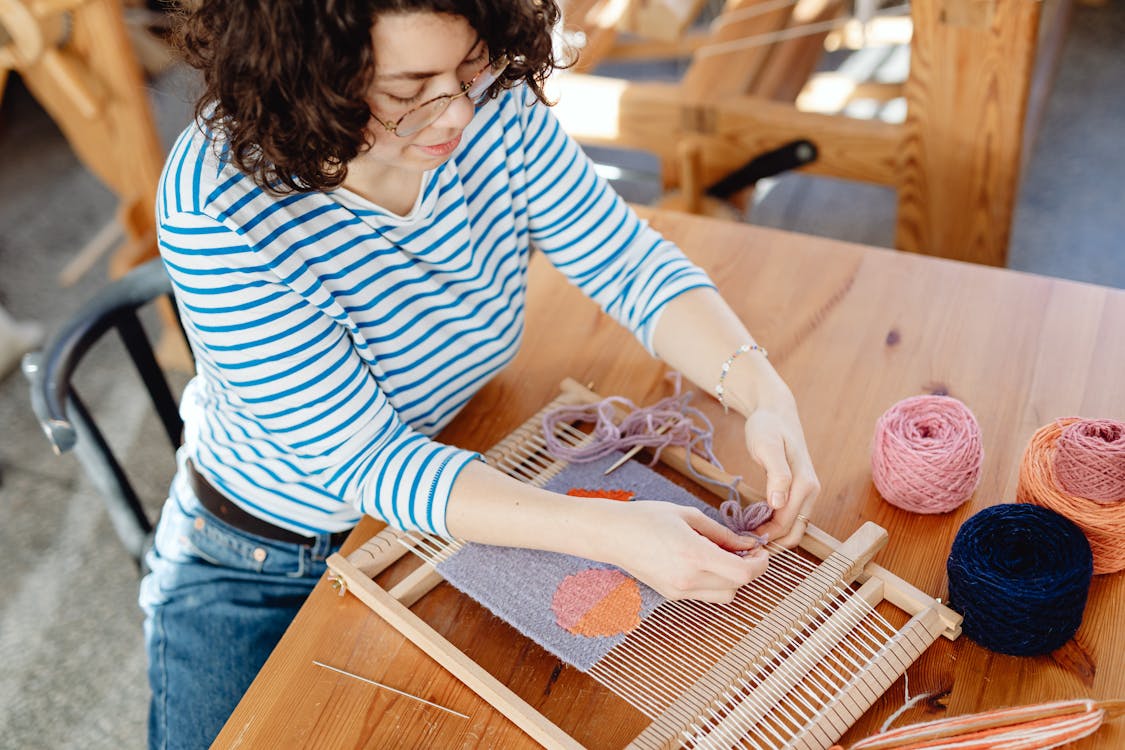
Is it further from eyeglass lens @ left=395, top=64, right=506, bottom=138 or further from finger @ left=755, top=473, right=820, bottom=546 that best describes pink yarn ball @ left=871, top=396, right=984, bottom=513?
eyeglass lens @ left=395, top=64, right=506, bottom=138

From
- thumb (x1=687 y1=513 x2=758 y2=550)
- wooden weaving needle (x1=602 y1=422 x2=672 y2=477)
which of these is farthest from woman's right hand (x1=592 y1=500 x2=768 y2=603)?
wooden weaving needle (x1=602 y1=422 x2=672 y2=477)

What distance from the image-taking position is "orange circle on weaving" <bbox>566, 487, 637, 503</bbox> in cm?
107

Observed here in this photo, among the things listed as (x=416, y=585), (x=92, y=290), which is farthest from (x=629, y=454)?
(x=92, y=290)

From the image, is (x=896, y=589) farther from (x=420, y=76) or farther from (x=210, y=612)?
(x=210, y=612)

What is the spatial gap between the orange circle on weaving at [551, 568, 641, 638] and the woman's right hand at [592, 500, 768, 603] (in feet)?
0.08

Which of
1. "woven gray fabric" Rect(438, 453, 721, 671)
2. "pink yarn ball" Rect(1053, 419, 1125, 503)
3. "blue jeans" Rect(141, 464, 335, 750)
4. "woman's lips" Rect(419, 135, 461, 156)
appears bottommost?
"blue jeans" Rect(141, 464, 335, 750)

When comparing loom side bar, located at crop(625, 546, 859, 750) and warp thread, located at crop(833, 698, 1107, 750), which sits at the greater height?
loom side bar, located at crop(625, 546, 859, 750)

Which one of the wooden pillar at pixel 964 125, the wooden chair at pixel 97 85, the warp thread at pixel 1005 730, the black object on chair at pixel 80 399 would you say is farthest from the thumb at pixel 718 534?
the wooden chair at pixel 97 85

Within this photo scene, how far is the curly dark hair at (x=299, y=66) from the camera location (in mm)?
→ 820

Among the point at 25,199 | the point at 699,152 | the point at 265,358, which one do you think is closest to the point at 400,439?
the point at 265,358

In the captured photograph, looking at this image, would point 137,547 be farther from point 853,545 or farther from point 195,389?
point 853,545

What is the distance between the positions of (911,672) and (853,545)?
0.40ft

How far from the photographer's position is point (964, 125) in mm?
1747

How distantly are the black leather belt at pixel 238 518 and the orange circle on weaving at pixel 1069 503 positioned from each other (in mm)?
768
